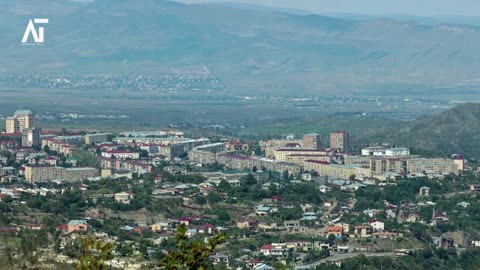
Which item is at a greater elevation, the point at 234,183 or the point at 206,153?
the point at 206,153

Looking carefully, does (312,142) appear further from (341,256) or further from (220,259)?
(220,259)

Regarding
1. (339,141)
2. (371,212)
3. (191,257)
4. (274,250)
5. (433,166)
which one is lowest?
(274,250)

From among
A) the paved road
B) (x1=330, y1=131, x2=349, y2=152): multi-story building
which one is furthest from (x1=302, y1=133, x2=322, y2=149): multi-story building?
the paved road

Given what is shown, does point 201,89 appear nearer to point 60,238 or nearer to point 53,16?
point 53,16

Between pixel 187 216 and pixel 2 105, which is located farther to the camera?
pixel 2 105

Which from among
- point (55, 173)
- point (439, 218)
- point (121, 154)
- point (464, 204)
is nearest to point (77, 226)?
point (439, 218)

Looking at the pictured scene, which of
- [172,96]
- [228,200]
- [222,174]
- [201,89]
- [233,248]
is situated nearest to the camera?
[233,248]

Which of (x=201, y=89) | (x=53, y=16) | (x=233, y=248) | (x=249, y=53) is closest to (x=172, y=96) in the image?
(x=201, y=89)

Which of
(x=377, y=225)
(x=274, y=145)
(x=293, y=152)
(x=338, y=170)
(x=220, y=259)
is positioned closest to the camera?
(x=220, y=259)
